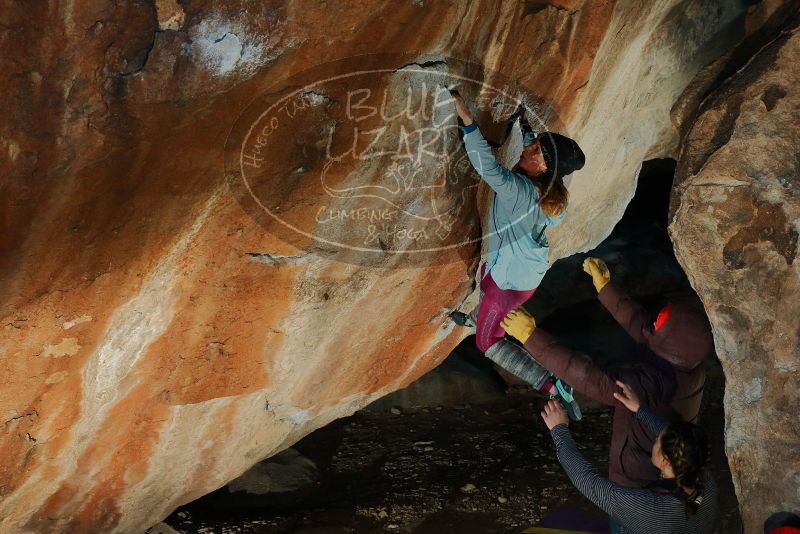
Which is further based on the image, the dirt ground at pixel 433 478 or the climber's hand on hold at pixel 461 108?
the dirt ground at pixel 433 478

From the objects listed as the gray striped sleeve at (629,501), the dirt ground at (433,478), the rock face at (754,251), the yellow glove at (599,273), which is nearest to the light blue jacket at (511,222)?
the yellow glove at (599,273)

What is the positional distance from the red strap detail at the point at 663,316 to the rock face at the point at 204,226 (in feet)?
1.61

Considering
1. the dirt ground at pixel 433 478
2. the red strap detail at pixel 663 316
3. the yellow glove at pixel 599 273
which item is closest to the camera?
the red strap detail at pixel 663 316

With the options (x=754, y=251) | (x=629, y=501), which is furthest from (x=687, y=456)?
(x=754, y=251)

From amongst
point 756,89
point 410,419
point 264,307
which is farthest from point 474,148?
point 410,419

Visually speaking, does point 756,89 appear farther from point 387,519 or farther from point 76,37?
point 387,519

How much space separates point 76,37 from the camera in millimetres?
2664

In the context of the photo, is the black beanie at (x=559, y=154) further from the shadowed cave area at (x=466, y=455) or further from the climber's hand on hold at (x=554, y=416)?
the shadowed cave area at (x=466, y=455)

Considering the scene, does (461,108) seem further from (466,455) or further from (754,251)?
(466,455)

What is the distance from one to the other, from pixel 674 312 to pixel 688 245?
1.26 ft

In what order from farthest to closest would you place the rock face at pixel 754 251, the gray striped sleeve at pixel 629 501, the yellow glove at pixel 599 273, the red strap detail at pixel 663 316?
the yellow glove at pixel 599 273 → the red strap detail at pixel 663 316 → the rock face at pixel 754 251 → the gray striped sleeve at pixel 629 501

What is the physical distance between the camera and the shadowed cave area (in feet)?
18.0

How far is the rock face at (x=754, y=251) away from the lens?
3824 mm

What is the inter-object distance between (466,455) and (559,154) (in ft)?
11.2
